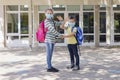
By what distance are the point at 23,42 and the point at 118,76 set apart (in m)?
14.3

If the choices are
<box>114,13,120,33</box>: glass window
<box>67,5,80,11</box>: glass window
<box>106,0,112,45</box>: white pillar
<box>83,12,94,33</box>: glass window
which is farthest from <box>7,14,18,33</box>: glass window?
<box>114,13,120,33</box>: glass window

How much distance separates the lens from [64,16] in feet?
74.7

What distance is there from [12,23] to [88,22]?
5499 millimetres

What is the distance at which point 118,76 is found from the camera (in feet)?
30.1

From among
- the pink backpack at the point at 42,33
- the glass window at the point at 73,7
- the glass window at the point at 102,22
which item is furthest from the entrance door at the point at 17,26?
the pink backpack at the point at 42,33

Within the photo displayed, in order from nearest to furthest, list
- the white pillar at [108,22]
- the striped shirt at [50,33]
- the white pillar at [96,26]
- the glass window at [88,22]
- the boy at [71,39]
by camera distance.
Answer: the striped shirt at [50,33] → the boy at [71,39] → the white pillar at [108,22] → the white pillar at [96,26] → the glass window at [88,22]

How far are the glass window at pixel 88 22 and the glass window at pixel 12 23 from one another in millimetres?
4971

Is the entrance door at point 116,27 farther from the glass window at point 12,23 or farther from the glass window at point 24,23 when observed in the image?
the glass window at point 12,23

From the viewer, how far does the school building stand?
22.2 m

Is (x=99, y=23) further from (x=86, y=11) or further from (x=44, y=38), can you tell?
(x=44, y=38)

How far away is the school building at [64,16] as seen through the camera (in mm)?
22156

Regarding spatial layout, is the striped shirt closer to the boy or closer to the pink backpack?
the pink backpack

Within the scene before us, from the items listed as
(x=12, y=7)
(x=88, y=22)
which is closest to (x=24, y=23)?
(x=12, y=7)

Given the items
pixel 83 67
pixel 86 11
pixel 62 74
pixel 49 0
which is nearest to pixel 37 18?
pixel 49 0
